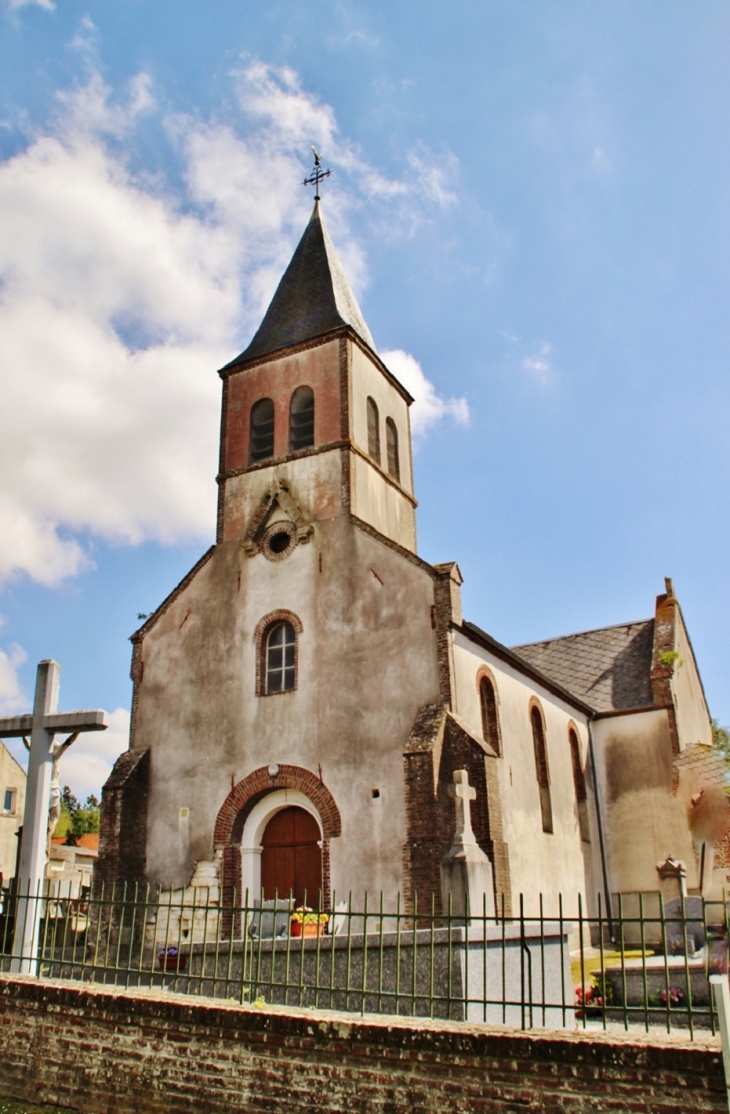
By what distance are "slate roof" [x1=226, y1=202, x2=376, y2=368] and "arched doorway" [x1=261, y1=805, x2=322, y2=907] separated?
10.9 metres

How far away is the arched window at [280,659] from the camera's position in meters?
17.7

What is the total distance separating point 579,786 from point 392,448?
395 inches

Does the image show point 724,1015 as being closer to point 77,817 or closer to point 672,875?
point 672,875

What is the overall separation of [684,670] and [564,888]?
1028 centimetres

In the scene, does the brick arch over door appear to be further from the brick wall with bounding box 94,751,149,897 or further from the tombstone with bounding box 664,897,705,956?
the tombstone with bounding box 664,897,705,956

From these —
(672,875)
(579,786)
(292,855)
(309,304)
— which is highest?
(309,304)

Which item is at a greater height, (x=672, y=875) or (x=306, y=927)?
(x=672, y=875)

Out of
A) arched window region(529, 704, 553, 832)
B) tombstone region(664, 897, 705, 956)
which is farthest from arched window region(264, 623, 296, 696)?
tombstone region(664, 897, 705, 956)

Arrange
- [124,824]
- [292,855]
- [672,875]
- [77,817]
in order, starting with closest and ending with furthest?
[292,855] < [672,875] < [124,824] < [77,817]

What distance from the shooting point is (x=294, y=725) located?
17.1 metres

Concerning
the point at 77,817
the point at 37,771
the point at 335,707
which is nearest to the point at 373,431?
the point at 335,707

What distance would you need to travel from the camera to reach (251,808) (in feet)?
56.4

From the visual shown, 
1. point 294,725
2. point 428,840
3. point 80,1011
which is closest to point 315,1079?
point 80,1011

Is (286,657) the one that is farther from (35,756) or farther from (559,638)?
(559,638)
